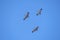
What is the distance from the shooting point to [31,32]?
1470mm

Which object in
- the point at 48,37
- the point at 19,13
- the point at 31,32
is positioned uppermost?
the point at 19,13

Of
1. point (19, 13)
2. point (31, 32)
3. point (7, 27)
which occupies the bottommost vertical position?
point (31, 32)

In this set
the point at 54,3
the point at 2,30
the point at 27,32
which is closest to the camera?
the point at 2,30

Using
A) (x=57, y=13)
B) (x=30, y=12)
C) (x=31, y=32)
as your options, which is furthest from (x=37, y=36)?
(x=57, y=13)

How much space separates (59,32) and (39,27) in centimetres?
34

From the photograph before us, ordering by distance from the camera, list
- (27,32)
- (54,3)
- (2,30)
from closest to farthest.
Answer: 1. (2,30)
2. (27,32)
3. (54,3)

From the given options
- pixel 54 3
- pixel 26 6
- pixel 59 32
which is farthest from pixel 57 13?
pixel 26 6

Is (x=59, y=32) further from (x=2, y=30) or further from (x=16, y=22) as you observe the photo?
(x=2, y=30)

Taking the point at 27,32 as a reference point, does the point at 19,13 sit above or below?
above

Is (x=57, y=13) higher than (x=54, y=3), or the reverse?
(x=54, y=3)

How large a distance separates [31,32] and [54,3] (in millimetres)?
569

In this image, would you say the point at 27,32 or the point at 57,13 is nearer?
the point at 27,32

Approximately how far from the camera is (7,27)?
137 cm

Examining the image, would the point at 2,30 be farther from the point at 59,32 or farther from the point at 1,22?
the point at 59,32
